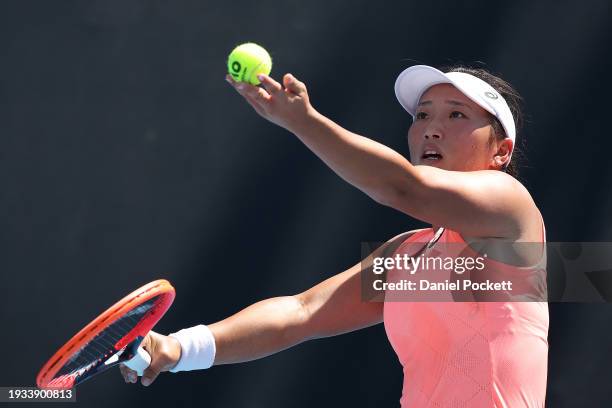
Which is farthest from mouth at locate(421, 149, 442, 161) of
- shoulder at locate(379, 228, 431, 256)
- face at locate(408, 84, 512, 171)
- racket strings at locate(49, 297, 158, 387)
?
racket strings at locate(49, 297, 158, 387)

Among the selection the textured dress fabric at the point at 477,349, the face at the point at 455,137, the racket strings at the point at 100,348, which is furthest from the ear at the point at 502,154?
the racket strings at the point at 100,348

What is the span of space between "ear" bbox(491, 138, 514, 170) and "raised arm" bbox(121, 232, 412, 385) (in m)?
0.34

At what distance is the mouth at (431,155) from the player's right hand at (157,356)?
79cm

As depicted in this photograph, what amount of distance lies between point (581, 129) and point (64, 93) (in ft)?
6.10

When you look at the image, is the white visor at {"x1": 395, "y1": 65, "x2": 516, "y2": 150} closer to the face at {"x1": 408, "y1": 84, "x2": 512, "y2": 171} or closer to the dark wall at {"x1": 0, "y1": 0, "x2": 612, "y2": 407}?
the face at {"x1": 408, "y1": 84, "x2": 512, "y2": 171}

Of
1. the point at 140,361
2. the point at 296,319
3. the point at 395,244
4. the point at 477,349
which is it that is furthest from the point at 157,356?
the point at 477,349

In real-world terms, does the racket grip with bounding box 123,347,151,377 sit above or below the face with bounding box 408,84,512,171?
below

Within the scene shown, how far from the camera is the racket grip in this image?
110 inches

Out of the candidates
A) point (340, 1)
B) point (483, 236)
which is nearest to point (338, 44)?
point (340, 1)

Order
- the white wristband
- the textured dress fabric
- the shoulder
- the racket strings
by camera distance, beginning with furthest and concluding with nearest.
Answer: the shoulder, the white wristband, the racket strings, the textured dress fabric

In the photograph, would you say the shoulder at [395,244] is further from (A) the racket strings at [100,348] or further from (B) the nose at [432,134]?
(A) the racket strings at [100,348]

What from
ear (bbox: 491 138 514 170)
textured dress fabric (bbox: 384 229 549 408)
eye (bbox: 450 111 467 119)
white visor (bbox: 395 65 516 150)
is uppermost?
white visor (bbox: 395 65 516 150)

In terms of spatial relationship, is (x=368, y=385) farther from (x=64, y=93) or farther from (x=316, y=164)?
(x=64, y=93)

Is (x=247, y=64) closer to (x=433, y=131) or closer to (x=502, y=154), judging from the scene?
(x=433, y=131)
